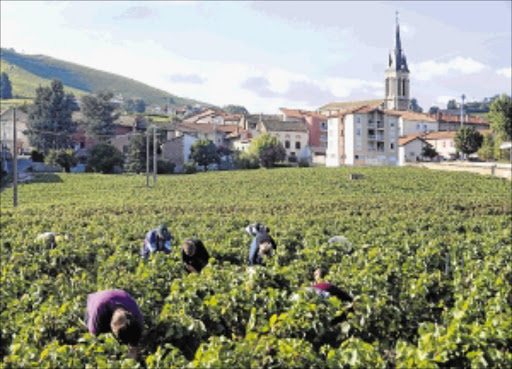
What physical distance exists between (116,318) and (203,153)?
2768 inches

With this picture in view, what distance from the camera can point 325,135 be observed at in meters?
99.0

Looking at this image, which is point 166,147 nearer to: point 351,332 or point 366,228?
point 366,228

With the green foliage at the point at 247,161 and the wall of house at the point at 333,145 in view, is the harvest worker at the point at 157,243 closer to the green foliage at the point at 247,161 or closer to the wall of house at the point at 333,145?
the green foliage at the point at 247,161

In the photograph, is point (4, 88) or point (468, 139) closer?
point (468, 139)

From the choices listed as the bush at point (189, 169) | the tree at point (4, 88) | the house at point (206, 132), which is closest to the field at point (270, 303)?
the bush at point (189, 169)

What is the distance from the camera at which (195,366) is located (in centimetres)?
602

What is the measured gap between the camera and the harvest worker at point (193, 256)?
38.8 feet

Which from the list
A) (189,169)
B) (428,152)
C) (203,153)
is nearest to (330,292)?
(189,169)

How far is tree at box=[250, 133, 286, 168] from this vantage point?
7631cm

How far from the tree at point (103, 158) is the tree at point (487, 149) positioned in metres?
46.4

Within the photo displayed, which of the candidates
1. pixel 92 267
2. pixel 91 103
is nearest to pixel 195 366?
pixel 92 267

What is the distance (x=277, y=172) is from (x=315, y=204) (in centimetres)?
2770

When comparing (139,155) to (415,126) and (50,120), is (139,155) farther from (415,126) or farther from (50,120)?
(415,126)

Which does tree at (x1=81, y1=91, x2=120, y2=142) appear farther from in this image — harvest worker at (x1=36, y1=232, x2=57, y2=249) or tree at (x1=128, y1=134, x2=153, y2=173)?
harvest worker at (x1=36, y1=232, x2=57, y2=249)
